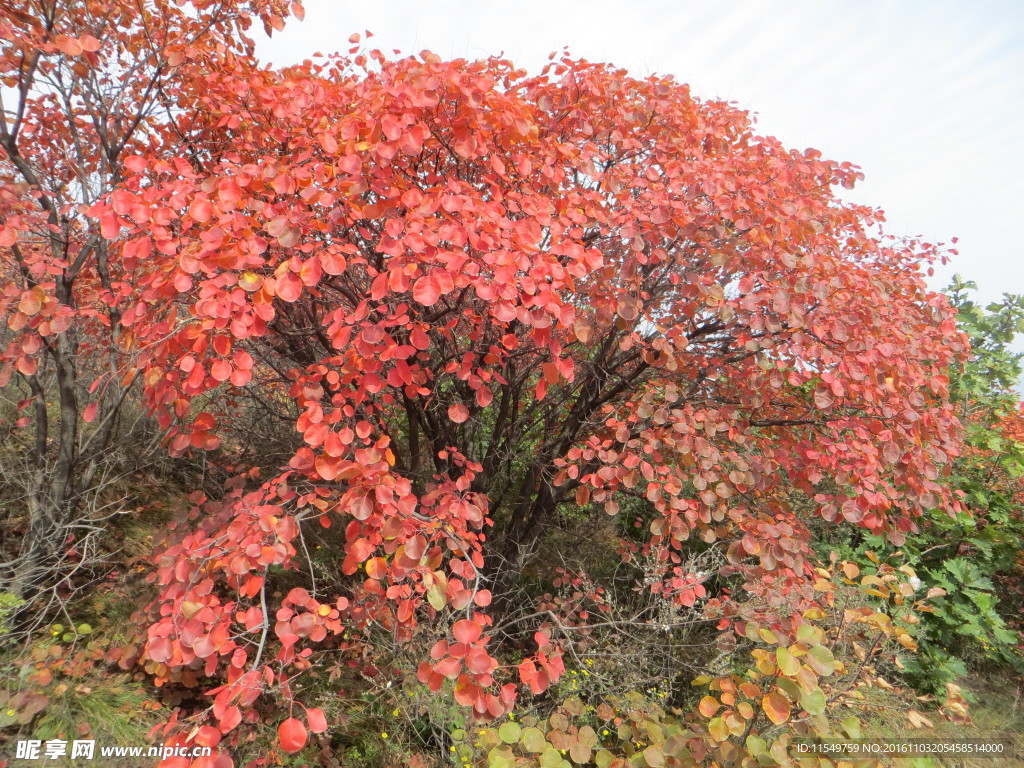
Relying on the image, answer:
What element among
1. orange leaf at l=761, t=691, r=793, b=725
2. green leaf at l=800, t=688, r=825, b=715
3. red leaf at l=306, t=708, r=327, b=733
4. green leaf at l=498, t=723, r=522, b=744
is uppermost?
red leaf at l=306, t=708, r=327, b=733

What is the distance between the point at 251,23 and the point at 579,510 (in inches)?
184

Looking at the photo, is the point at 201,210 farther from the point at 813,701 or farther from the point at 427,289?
the point at 813,701

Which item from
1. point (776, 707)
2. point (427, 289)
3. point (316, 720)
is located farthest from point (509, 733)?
point (427, 289)

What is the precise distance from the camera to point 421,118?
96.1 inches

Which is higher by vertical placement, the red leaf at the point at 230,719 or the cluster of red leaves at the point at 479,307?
the cluster of red leaves at the point at 479,307

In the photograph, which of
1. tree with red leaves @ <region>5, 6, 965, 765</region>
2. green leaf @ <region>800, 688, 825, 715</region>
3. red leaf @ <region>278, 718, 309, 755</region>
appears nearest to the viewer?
red leaf @ <region>278, 718, 309, 755</region>

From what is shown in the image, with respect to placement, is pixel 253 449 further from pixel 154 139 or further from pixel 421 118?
pixel 421 118

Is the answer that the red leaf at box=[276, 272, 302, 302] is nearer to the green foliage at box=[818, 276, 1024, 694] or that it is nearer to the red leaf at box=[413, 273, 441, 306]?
the red leaf at box=[413, 273, 441, 306]

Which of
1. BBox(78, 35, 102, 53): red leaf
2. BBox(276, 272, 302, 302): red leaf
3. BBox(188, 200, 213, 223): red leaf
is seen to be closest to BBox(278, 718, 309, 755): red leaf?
BBox(276, 272, 302, 302): red leaf

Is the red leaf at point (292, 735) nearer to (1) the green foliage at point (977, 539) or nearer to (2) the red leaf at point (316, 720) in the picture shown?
(2) the red leaf at point (316, 720)

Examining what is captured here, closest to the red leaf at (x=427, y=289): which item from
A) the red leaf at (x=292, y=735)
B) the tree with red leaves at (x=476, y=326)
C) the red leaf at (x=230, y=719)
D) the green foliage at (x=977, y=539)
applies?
the tree with red leaves at (x=476, y=326)

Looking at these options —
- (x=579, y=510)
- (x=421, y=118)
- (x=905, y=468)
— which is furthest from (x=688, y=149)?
(x=579, y=510)

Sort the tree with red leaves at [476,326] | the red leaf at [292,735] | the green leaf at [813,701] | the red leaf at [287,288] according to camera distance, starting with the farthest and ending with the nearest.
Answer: the tree with red leaves at [476,326]
the red leaf at [287,288]
the green leaf at [813,701]
the red leaf at [292,735]

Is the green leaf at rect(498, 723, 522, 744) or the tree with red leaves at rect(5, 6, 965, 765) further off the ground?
the tree with red leaves at rect(5, 6, 965, 765)
